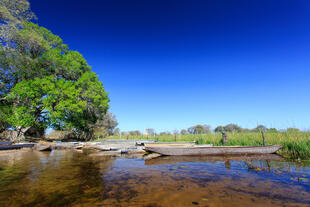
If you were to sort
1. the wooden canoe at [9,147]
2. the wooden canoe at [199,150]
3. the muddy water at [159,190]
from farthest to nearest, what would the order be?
the wooden canoe at [9,147] → the wooden canoe at [199,150] → the muddy water at [159,190]

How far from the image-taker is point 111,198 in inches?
126

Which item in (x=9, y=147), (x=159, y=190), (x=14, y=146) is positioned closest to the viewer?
(x=159, y=190)

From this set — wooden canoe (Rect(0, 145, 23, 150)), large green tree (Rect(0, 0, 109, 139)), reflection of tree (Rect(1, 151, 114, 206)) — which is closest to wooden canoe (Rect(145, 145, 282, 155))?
reflection of tree (Rect(1, 151, 114, 206))

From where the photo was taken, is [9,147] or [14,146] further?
[14,146]

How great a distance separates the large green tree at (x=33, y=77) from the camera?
11773mm

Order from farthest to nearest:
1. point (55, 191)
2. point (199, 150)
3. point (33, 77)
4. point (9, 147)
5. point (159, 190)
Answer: point (33, 77) → point (9, 147) → point (199, 150) → point (159, 190) → point (55, 191)

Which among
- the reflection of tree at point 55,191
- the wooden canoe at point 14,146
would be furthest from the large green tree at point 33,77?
the reflection of tree at point 55,191

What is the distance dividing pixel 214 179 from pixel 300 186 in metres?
2.27

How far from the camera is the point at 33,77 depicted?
672 inches

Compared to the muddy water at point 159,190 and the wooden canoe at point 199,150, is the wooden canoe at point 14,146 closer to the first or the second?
the muddy water at point 159,190

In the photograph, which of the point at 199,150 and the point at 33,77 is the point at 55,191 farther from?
the point at 33,77

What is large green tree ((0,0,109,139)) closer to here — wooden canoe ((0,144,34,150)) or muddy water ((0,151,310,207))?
wooden canoe ((0,144,34,150))

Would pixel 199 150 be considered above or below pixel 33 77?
below

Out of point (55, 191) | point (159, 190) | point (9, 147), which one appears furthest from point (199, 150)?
point (9, 147)
